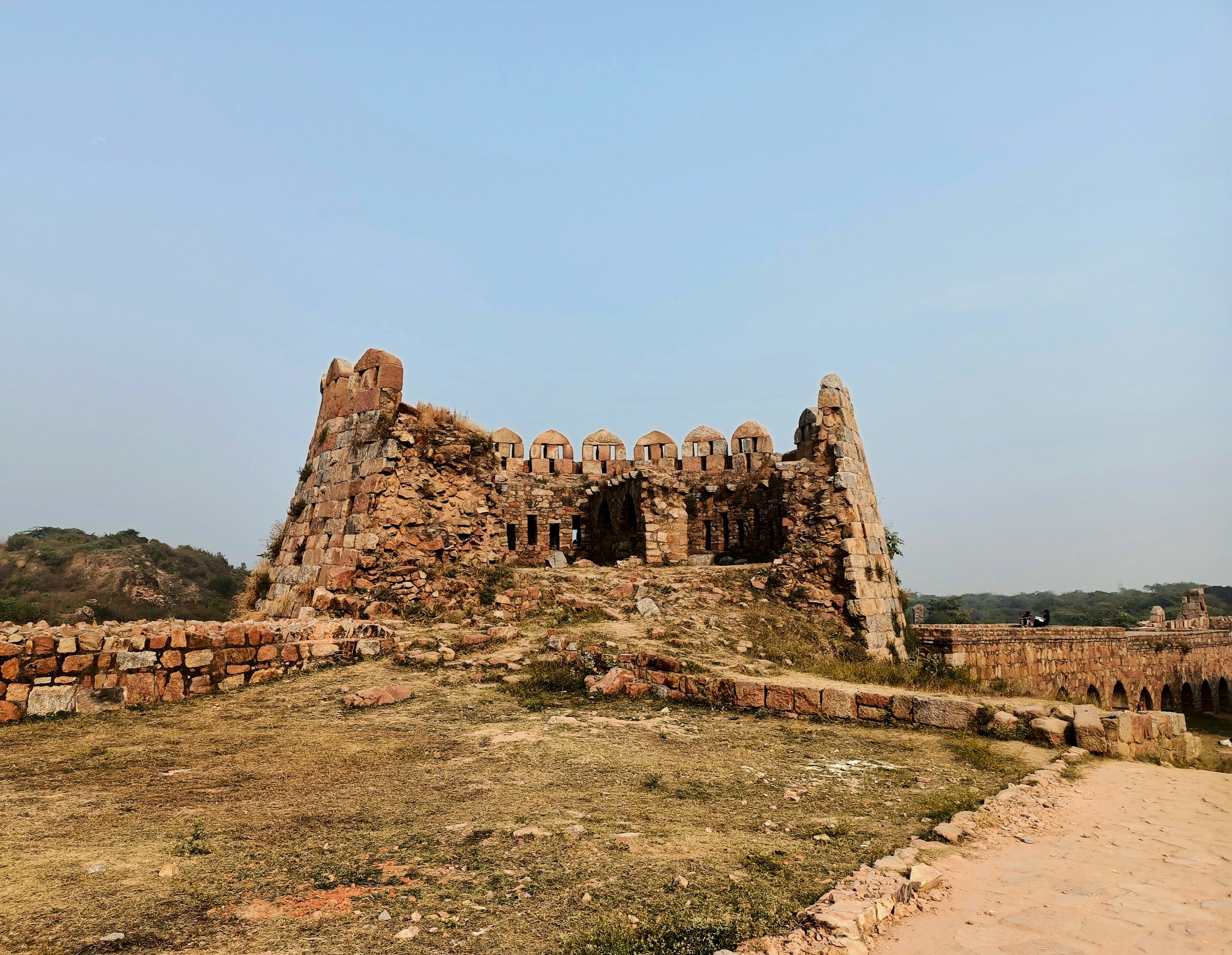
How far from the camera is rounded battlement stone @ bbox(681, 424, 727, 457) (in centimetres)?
1847

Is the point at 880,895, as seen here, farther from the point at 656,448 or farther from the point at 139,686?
the point at 656,448

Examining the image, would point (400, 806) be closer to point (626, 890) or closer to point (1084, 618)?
point (626, 890)

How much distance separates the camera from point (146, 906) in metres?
3.24

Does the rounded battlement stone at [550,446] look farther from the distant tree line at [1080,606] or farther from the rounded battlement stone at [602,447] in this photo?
the distant tree line at [1080,606]

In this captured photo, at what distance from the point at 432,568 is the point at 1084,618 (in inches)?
2412

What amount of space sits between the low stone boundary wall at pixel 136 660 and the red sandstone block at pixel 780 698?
541 centimetres

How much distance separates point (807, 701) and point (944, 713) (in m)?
1.40

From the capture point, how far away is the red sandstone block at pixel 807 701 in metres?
7.89

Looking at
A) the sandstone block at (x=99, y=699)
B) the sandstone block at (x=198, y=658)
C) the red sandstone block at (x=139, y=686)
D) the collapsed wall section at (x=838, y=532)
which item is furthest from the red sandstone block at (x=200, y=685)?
the collapsed wall section at (x=838, y=532)

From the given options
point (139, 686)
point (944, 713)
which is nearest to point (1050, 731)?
point (944, 713)

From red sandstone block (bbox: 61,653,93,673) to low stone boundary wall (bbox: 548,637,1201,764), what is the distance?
504 centimetres

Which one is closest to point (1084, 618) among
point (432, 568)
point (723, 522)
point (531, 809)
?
point (723, 522)

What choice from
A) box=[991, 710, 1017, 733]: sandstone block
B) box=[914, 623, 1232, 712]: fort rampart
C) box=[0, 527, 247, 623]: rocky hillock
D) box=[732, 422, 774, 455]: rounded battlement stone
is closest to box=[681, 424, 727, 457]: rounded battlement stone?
box=[732, 422, 774, 455]: rounded battlement stone

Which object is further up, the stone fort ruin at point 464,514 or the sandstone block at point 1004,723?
the stone fort ruin at point 464,514
